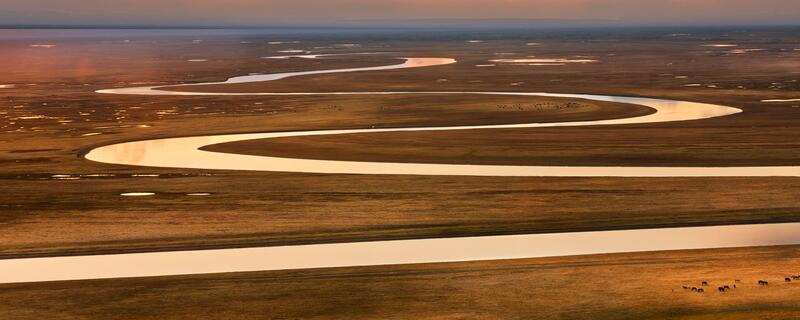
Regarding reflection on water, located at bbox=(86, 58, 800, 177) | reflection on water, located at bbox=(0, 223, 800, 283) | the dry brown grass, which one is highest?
the dry brown grass

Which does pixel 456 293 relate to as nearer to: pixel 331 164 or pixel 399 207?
pixel 399 207

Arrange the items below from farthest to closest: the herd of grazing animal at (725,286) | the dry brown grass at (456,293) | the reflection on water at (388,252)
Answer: the reflection on water at (388,252), the herd of grazing animal at (725,286), the dry brown grass at (456,293)

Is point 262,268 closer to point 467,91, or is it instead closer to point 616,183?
point 616,183

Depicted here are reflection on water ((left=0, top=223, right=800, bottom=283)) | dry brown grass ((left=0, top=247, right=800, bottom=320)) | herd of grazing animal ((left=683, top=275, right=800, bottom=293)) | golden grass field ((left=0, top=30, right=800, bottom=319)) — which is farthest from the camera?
reflection on water ((left=0, top=223, right=800, bottom=283))

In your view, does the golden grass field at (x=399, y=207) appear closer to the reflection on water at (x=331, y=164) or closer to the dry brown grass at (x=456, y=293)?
the dry brown grass at (x=456, y=293)

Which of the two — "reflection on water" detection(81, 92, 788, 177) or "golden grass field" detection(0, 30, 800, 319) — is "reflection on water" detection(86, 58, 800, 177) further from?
"golden grass field" detection(0, 30, 800, 319)

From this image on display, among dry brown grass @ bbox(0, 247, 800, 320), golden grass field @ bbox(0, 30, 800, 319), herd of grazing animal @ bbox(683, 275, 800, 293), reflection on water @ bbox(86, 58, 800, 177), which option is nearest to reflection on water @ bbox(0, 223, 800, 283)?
golden grass field @ bbox(0, 30, 800, 319)

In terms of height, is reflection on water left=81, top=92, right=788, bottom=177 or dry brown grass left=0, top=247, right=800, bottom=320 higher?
dry brown grass left=0, top=247, right=800, bottom=320

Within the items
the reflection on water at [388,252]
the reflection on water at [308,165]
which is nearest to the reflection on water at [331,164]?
the reflection on water at [308,165]

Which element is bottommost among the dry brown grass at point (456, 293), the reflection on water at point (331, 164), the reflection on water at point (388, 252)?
the reflection on water at point (331, 164)

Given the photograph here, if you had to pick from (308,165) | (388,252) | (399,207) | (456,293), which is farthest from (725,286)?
(308,165)
